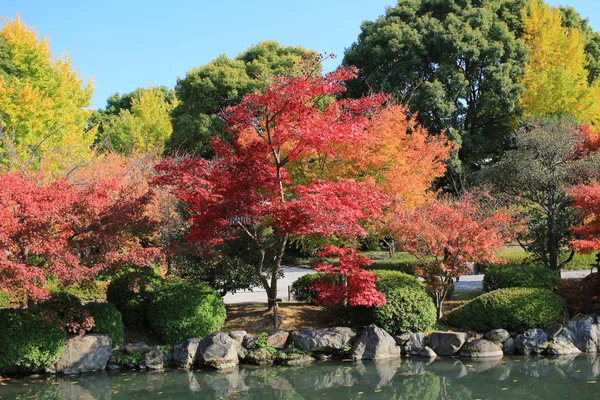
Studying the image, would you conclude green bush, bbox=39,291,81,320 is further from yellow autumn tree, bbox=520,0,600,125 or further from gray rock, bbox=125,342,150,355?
yellow autumn tree, bbox=520,0,600,125

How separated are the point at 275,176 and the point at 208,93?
53.4 ft

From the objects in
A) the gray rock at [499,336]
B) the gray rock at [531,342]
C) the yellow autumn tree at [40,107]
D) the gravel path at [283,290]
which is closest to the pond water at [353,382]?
the gray rock at [531,342]

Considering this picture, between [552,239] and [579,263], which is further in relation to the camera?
[579,263]

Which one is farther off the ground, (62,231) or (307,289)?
(62,231)

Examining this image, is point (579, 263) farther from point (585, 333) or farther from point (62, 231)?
point (62, 231)

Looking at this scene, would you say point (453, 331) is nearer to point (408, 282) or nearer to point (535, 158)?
point (408, 282)

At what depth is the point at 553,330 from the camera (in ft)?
34.1

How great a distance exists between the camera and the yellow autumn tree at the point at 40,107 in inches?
688

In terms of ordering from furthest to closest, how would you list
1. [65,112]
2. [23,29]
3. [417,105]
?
[417,105]
[23,29]
[65,112]

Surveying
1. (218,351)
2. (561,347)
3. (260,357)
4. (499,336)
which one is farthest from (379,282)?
(561,347)

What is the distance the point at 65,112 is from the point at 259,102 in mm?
12635

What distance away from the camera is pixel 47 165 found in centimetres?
1747

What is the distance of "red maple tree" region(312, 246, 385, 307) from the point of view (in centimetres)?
1019

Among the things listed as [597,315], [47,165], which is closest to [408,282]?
[597,315]
